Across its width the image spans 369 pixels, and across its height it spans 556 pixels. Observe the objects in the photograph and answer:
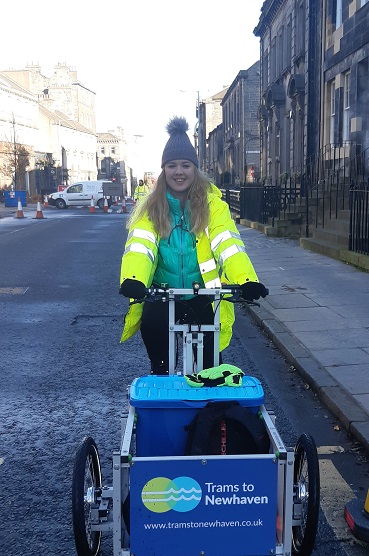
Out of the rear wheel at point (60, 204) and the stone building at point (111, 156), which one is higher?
the stone building at point (111, 156)

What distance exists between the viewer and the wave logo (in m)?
2.49

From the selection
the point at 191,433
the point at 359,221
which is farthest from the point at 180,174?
the point at 359,221

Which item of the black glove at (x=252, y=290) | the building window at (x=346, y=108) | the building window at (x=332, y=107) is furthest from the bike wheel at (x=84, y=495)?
the building window at (x=332, y=107)

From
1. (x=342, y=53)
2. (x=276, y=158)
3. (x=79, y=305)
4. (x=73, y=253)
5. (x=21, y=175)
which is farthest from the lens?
(x=21, y=175)

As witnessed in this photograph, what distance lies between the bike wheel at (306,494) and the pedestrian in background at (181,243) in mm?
812

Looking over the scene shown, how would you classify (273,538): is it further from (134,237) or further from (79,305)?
(79,305)

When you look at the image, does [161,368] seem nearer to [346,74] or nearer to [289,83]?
[346,74]

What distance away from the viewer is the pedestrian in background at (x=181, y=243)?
133 inches

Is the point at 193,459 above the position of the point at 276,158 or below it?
below

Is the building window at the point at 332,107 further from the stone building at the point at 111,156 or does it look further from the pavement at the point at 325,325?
the stone building at the point at 111,156

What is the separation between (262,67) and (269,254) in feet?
77.6

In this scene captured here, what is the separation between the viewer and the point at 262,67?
34469mm

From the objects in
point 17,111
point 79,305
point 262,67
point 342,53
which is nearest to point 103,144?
point 17,111

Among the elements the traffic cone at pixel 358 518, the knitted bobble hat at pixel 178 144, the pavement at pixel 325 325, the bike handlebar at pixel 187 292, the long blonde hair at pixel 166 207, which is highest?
the knitted bobble hat at pixel 178 144
